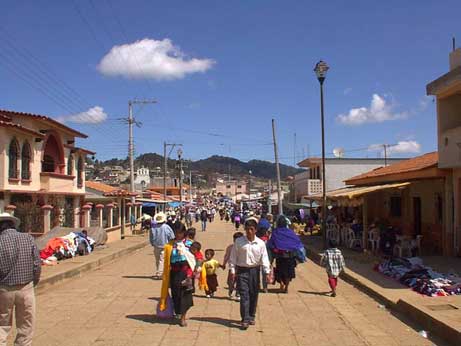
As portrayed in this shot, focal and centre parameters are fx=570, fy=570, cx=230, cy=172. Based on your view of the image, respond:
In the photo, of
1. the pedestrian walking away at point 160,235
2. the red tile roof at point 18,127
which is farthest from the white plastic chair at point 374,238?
the red tile roof at point 18,127

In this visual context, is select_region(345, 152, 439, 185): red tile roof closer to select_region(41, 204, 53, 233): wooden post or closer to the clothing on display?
the clothing on display

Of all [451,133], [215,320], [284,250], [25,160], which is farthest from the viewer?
[25,160]

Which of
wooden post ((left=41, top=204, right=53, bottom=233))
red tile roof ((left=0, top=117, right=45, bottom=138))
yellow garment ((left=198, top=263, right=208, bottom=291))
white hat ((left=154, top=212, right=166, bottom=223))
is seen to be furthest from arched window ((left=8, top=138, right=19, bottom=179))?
yellow garment ((left=198, top=263, right=208, bottom=291))

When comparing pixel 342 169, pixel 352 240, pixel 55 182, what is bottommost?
pixel 352 240

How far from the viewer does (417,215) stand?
67.4 ft

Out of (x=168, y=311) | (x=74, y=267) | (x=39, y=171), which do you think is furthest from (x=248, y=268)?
(x=39, y=171)

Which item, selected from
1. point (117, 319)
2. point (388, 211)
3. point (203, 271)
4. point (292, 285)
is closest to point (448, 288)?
point (292, 285)

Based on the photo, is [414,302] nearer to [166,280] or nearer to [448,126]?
[166,280]

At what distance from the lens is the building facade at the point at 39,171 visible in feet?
74.0

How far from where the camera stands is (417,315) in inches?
353

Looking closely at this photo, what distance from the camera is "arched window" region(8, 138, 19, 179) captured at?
943 inches

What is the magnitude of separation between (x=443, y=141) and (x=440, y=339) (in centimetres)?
971

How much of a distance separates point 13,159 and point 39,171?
10.3 ft

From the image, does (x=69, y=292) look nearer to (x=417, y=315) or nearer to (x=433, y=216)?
(x=417, y=315)
